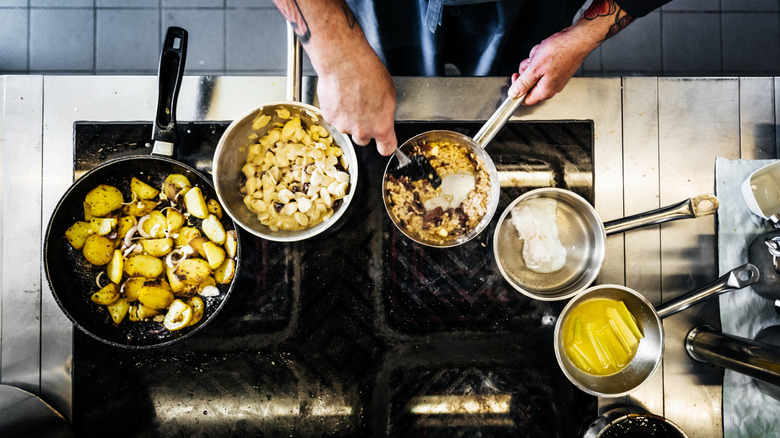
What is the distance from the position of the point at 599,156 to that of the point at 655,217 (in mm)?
183

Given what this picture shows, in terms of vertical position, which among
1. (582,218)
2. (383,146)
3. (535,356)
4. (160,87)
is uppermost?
(160,87)

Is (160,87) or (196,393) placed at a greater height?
(160,87)

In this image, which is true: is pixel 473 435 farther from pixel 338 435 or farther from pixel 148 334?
pixel 148 334

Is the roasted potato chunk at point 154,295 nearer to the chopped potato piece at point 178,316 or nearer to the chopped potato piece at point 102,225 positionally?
the chopped potato piece at point 178,316

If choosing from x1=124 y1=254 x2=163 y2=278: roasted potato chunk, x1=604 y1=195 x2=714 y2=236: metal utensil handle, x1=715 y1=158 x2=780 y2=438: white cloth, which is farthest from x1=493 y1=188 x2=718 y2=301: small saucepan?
x1=124 y1=254 x2=163 y2=278: roasted potato chunk

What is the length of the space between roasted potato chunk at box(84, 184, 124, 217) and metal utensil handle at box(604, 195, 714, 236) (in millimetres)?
996

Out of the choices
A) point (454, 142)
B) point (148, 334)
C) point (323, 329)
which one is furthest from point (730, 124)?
point (148, 334)

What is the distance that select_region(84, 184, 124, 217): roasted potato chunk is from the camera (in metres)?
0.85

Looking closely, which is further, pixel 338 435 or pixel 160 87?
pixel 338 435

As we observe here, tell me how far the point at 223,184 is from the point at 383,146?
32cm

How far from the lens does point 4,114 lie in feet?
2.95

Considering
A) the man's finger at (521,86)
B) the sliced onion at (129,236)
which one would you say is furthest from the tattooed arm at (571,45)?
the sliced onion at (129,236)

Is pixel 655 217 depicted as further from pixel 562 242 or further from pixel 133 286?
pixel 133 286

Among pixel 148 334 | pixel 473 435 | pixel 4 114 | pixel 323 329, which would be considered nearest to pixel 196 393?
pixel 148 334
